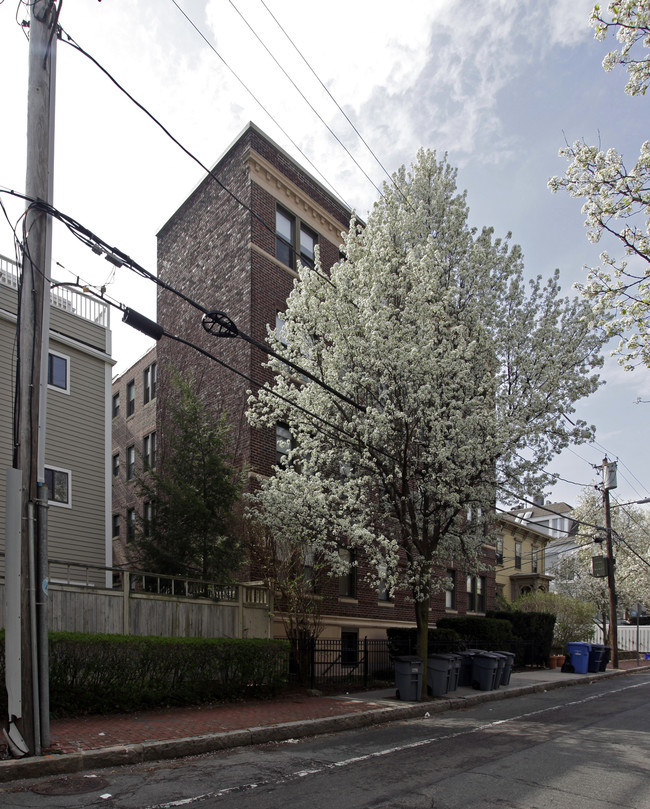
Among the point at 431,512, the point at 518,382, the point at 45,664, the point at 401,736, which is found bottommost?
the point at 401,736

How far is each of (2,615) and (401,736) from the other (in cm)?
610

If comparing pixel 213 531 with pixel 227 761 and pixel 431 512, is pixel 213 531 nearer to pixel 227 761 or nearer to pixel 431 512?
pixel 431 512

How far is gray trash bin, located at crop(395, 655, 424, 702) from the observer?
14195mm

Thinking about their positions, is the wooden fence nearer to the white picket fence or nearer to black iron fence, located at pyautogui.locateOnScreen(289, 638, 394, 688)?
black iron fence, located at pyautogui.locateOnScreen(289, 638, 394, 688)

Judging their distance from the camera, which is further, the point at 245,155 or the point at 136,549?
the point at 245,155

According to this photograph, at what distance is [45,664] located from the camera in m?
7.97

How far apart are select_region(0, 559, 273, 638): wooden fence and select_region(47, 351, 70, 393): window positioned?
4.55 metres

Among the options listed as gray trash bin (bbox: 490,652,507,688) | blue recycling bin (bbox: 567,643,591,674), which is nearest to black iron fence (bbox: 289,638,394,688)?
gray trash bin (bbox: 490,652,507,688)

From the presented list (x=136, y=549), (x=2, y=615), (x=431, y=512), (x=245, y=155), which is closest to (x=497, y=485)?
(x=431, y=512)

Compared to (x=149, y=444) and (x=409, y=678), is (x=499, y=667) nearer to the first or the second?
(x=409, y=678)

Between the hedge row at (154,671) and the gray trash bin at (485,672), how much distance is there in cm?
565

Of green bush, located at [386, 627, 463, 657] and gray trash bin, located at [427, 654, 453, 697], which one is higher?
gray trash bin, located at [427, 654, 453, 697]

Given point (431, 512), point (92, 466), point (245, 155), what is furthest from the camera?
point (245, 155)

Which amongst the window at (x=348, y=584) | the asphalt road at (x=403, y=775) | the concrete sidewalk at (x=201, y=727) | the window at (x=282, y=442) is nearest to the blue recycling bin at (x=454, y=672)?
the concrete sidewalk at (x=201, y=727)
